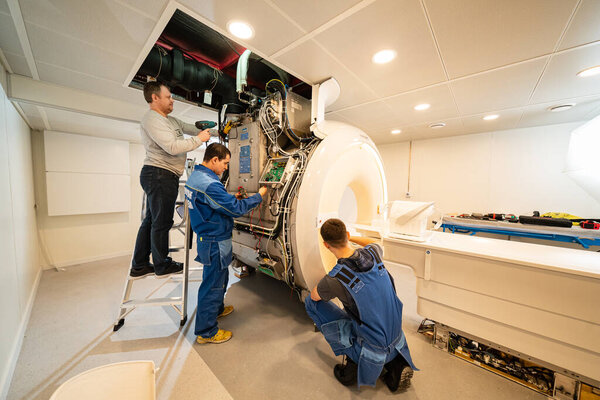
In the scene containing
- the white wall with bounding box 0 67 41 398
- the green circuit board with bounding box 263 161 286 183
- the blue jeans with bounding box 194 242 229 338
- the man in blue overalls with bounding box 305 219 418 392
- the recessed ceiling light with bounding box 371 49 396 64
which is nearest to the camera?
the man in blue overalls with bounding box 305 219 418 392

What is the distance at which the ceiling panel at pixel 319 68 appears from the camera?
152 cm

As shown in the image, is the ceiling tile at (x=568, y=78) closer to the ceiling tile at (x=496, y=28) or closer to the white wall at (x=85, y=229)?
the ceiling tile at (x=496, y=28)

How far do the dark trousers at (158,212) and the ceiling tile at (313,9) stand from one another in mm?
1440

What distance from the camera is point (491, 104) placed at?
7.72 feet

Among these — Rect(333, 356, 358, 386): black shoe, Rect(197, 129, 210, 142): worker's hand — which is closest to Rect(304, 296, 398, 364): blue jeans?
Rect(333, 356, 358, 386): black shoe

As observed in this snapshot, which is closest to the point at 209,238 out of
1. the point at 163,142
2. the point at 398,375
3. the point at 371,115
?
the point at 163,142

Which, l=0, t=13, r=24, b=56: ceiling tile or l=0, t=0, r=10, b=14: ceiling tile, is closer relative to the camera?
l=0, t=0, r=10, b=14: ceiling tile

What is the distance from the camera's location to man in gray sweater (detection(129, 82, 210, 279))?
1.58m

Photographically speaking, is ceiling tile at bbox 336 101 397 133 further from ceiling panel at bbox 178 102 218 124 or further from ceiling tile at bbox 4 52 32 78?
ceiling tile at bbox 4 52 32 78

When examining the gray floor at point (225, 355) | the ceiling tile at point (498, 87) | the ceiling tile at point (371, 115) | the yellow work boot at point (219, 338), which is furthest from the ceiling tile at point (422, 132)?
the yellow work boot at point (219, 338)

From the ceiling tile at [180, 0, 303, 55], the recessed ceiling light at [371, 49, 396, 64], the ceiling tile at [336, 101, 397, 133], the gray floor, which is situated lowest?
the gray floor

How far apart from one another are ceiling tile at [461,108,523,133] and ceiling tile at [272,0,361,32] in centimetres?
268

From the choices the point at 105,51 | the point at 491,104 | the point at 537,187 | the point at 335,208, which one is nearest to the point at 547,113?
the point at 491,104

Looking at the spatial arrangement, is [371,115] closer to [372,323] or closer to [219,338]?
[372,323]
